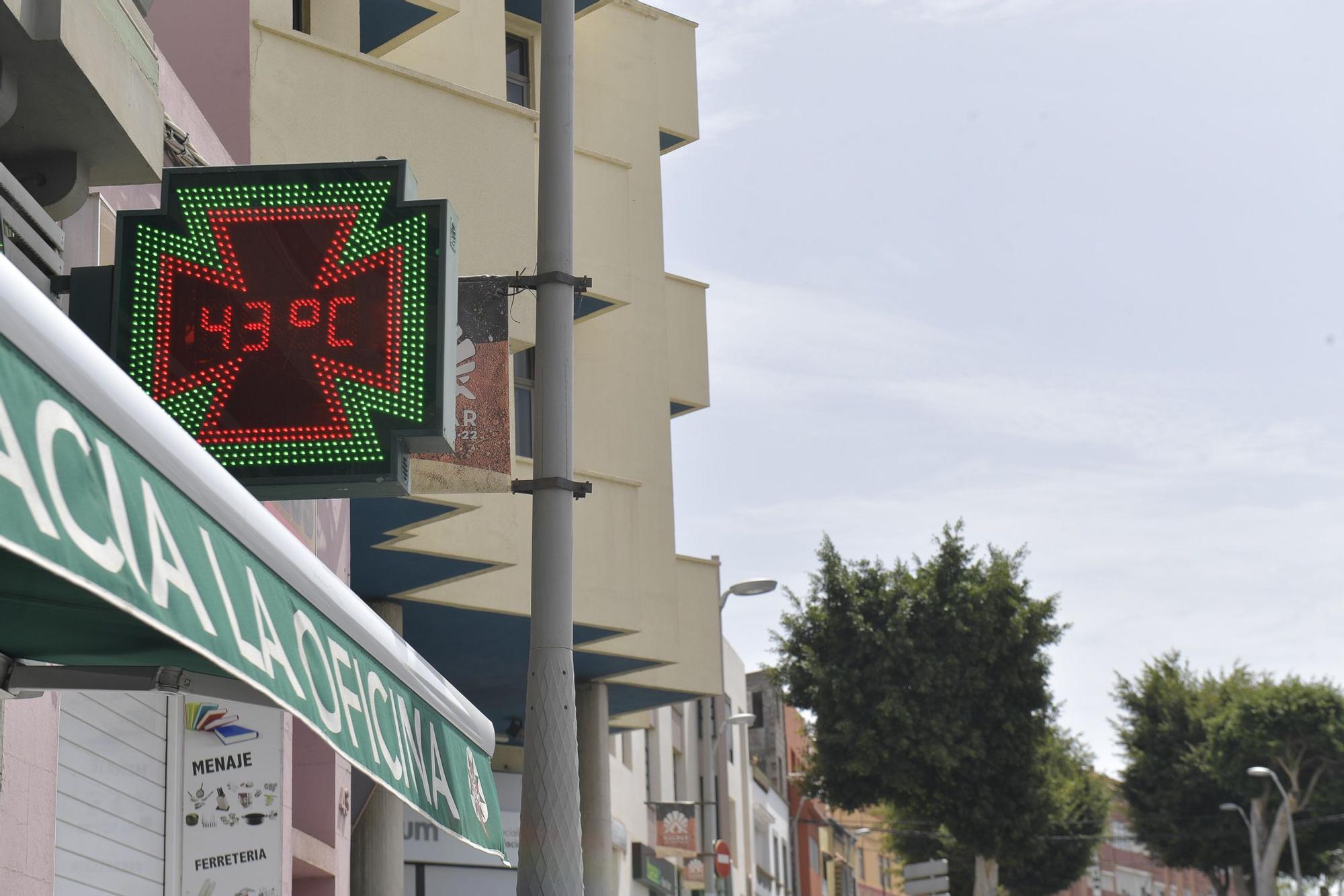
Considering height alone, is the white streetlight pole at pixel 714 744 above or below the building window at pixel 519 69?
below

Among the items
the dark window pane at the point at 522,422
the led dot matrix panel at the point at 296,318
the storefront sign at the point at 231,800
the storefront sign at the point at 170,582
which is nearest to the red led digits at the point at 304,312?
the led dot matrix panel at the point at 296,318

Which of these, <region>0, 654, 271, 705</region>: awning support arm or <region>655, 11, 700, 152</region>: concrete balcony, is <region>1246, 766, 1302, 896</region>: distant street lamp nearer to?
<region>655, 11, 700, 152</region>: concrete balcony

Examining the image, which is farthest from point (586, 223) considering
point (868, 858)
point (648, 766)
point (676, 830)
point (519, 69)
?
point (868, 858)

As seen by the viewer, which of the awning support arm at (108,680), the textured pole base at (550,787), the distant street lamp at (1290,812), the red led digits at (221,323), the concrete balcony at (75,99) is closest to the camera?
the awning support arm at (108,680)

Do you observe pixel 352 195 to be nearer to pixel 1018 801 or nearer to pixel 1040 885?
pixel 1018 801

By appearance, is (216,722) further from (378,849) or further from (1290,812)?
(1290,812)

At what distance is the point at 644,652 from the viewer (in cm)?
1881

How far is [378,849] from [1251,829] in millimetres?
42159

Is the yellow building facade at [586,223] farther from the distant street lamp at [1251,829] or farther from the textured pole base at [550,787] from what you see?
the distant street lamp at [1251,829]

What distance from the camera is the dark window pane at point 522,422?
59.4ft

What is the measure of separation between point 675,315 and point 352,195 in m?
15.1

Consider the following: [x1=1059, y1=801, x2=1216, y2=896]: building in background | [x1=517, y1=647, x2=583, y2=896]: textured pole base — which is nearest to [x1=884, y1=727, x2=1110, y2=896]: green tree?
[x1=517, y1=647, x2=583, y2=896]: textured pole base

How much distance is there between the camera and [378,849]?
1557 cm

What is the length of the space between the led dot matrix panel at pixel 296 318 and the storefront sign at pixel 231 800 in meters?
4.24
